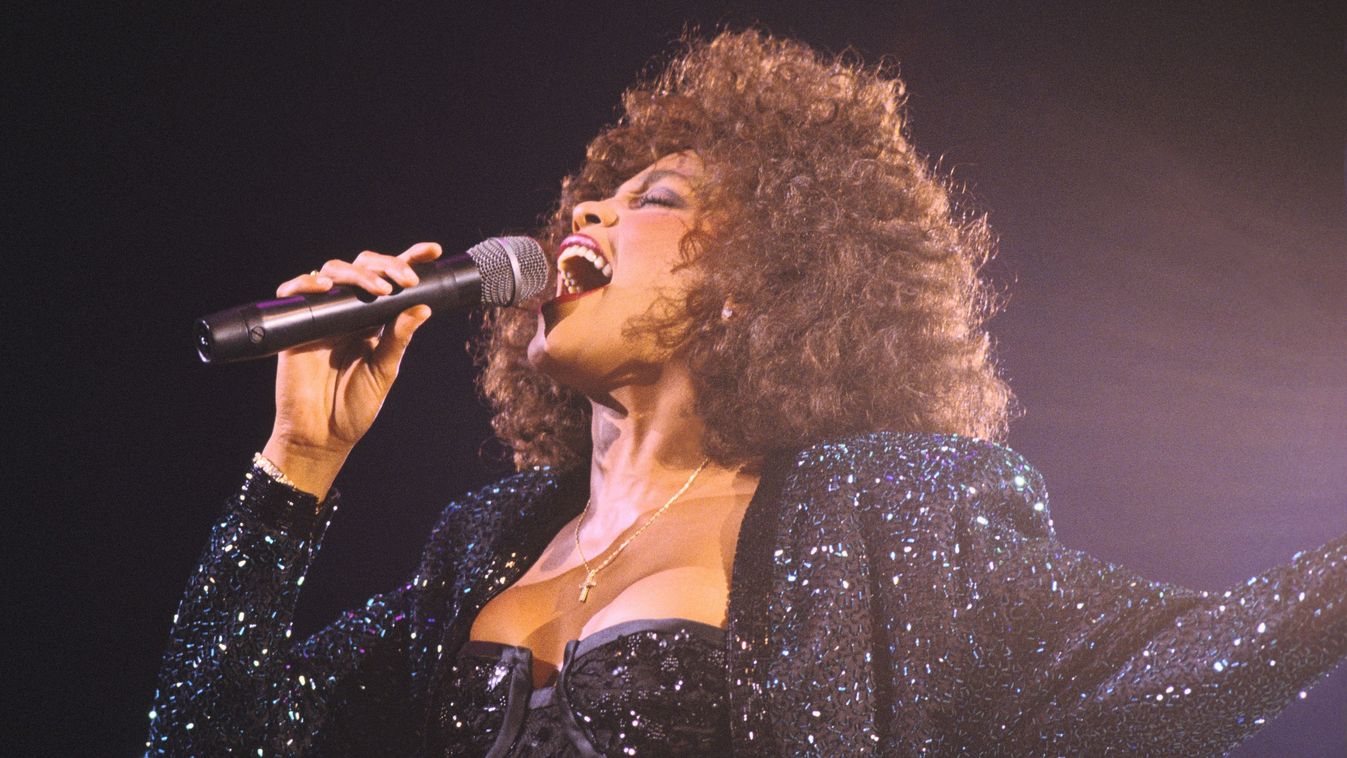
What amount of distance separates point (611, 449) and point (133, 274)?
1.21m

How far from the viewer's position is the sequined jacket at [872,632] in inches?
39.4

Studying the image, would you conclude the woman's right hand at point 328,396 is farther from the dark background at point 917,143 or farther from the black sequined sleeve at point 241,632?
the dark background at point 917,143

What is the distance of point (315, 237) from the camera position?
2447 mm

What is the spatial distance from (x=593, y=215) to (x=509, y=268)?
33 cm

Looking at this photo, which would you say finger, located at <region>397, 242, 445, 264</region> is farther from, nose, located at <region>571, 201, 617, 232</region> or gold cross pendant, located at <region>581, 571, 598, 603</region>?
gold cross pendant, located at <region>581, 571, 598, 603</region>

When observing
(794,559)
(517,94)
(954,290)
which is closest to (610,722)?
(794,559)

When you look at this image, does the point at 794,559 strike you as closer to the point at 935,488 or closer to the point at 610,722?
the point at 935,488

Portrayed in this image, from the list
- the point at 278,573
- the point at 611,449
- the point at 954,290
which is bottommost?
the point at 278,573

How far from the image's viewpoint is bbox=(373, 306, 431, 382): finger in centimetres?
146

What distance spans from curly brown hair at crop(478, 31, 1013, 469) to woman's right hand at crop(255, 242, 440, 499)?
397 mm

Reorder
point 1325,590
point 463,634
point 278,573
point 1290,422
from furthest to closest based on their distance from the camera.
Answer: point 1290,422 < point 463,634 < point 278,573 < point 1325,590

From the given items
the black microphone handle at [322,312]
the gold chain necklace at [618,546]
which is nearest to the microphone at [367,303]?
the black microphone handle at [322,312]

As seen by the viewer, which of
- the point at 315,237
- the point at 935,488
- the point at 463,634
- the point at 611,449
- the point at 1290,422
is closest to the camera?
the point at 935,488

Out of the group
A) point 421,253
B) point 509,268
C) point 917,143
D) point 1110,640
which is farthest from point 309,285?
Result: point 917,143
